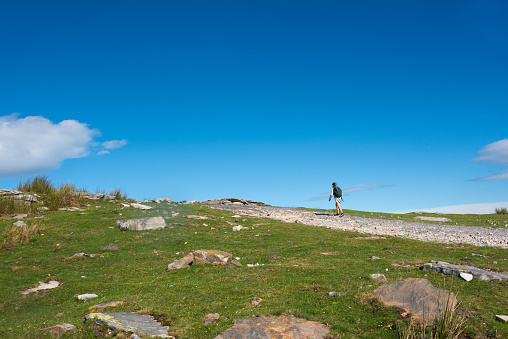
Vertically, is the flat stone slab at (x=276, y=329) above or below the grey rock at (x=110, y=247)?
below

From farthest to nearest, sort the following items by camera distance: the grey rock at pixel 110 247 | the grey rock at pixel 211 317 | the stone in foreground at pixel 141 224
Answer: the stone in foreground at pixel 141 224
the grey rock at pixel 110 247
the grey rock at pixel 211 317

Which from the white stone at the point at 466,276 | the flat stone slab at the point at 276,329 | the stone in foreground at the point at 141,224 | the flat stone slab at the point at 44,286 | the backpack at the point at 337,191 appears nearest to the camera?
the flat stone slab at the point at 276,329

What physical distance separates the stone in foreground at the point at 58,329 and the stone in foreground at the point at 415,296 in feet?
30.5

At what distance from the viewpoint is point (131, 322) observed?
9.86m

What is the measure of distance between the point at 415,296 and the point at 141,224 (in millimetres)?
21195

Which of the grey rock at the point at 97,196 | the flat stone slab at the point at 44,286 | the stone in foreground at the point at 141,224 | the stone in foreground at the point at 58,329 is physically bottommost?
the flat stone slab at the point at 44,286

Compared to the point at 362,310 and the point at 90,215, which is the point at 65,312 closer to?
the point at 362,310

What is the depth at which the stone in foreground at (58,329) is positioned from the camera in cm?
952

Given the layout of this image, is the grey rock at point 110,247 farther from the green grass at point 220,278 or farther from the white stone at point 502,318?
the white stone at point 502,318

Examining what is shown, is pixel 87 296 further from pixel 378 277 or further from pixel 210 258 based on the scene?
pixel 378 277

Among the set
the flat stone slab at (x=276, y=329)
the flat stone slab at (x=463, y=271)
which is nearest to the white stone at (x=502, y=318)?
the flat stone slab at (x=463, y=271)

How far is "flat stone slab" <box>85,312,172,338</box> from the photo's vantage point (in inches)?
365

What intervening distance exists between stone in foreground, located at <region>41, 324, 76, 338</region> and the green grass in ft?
0.68

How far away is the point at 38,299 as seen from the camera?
44.8ft
